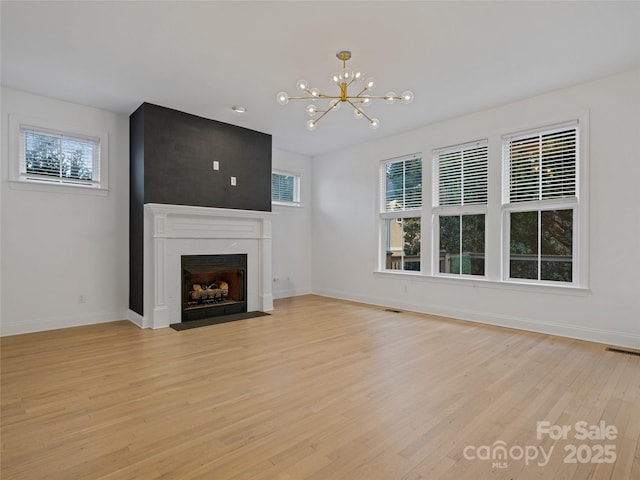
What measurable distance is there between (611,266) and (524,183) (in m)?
1.40

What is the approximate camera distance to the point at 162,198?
15.8 ft

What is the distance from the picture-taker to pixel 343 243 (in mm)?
6973

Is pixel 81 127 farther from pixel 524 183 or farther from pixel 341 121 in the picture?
pixel 524 183

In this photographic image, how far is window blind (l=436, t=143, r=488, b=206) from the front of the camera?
5.07 meters

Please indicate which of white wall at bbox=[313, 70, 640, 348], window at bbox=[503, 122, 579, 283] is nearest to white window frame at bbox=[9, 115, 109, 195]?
white wall at bbox=[313, 70, 640, 348]

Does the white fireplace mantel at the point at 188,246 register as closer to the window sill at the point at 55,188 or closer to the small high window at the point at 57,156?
the window sill at the point at 55,188

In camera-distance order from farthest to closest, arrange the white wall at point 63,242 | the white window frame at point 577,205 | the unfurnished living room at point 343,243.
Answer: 1. the white wall at point 63,242
2. the white window frame at point 577,205
3. the unfurnished living room at point 343,243

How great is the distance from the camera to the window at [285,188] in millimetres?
7043

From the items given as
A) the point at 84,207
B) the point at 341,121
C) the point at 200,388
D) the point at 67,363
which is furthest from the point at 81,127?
the point at 200,388

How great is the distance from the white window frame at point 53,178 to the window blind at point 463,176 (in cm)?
503

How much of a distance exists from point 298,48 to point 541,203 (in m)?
3.53

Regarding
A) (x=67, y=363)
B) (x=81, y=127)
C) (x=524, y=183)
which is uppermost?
(x=81, y=127)

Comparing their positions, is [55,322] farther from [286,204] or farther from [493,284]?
[493,284]

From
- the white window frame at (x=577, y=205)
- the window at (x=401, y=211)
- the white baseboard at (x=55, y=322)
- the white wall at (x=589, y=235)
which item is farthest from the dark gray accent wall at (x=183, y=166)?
the white window frame at (x=577, y=205)
